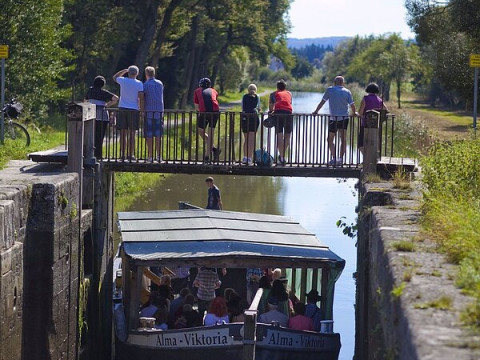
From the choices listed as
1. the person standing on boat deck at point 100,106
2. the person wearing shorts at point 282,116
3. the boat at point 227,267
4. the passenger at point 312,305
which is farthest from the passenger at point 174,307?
the person wearing shorts at point 282,116

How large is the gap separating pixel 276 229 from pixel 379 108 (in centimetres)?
281

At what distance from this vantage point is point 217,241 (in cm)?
1583

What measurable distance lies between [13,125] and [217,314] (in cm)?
960

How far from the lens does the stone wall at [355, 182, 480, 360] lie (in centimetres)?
699

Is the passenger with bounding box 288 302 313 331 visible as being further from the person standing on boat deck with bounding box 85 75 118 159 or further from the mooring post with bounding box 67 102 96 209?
the person standing on boat deck with bounding box 85 75 118 159

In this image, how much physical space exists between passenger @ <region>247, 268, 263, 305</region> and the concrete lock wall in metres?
2.67

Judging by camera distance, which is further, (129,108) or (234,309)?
(129,108)

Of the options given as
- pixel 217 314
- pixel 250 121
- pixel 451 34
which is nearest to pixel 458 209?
pixel 217 314

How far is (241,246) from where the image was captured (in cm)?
1566

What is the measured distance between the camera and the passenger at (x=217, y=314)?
1543cm

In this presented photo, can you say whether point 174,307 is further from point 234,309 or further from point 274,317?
point 274,317

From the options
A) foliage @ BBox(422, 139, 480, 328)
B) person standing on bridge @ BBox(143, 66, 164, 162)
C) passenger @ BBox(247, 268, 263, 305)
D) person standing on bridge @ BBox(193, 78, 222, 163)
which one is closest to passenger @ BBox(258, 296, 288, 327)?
passenger @ BBox(247, 268, 263, 305)

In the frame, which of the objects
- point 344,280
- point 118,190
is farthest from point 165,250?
point 118,190

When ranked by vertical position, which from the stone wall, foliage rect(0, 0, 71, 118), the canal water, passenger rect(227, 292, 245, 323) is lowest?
the canal water
